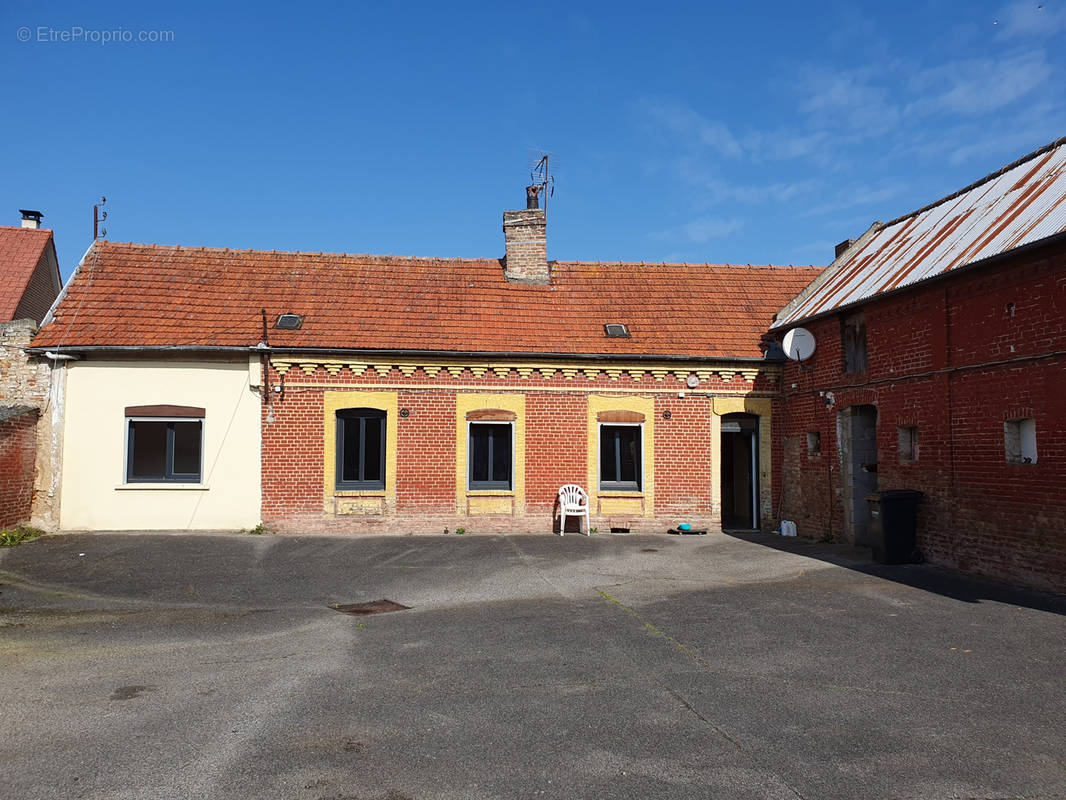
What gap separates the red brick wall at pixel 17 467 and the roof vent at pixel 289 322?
4.72m

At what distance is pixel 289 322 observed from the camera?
15.2 metres

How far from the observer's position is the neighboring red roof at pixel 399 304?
48.4 feet

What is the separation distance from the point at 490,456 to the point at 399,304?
13.2ft

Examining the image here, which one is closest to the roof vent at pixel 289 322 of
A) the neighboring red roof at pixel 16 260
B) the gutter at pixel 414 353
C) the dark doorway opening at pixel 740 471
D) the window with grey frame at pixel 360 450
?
the gutter at pixel 414 353

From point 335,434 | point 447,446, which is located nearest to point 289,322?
point 335,434

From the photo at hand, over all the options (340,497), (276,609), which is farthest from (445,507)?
(276,609)

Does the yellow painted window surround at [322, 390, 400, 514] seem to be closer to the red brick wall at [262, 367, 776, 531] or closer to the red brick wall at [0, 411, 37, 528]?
the red brick wall at [262, 367, 776, 531]

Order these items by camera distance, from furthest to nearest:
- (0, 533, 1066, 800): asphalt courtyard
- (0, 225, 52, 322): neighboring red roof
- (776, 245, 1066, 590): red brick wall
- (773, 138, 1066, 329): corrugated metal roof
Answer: (0, 225, 52, 322): neighboring red roof
(773, 138, 1066, 329): corrugated metal roof
(776, 245, 1066, 590): red brick wall
(0, 533, 1066, 800): asphalt courtyard

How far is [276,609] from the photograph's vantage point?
29.2 ft

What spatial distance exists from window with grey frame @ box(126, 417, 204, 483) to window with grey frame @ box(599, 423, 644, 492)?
8.17 metres

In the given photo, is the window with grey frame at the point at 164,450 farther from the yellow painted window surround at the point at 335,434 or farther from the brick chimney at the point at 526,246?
the brick chimney at the point at 526,246

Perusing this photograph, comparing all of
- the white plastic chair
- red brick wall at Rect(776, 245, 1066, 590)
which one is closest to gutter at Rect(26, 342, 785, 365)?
the white plastic chair

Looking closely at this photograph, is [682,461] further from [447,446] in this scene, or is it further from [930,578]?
[930,578]

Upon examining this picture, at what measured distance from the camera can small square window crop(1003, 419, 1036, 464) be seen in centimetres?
982
